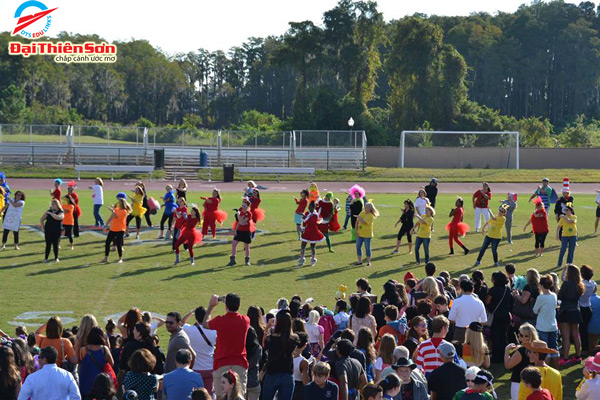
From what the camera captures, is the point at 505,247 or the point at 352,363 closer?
the point at 352,363

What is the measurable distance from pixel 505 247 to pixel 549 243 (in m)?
1.76

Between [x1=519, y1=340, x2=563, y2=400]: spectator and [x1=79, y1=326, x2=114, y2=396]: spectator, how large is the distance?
457cm

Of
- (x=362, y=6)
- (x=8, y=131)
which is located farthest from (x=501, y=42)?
(x=8, y=131)

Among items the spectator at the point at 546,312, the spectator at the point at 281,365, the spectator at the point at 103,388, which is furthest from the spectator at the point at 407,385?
the spectator at the point at 546,312

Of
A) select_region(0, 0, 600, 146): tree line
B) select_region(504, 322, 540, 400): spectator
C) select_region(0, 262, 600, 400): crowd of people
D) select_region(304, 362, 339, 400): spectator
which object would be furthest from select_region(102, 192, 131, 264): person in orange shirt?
select_region(0, 0, 600, 146): tree line

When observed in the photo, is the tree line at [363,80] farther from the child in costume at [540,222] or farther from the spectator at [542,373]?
the spectator at [542,373]

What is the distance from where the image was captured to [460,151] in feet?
195

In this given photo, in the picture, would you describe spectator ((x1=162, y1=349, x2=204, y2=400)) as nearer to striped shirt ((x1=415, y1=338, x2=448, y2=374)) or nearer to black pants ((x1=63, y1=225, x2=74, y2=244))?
striped shirt ((x1=415, y1=338, x2=448, y2=374))

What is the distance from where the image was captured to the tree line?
75.4m

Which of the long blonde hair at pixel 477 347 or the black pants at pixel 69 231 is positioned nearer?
the long blonde hair at pixel 477 347

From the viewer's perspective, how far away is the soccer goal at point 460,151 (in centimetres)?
5916

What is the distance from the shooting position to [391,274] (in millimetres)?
18516

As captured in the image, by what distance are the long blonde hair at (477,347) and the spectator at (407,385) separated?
2020mm

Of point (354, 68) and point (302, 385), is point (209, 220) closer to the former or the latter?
point (302, 385)
